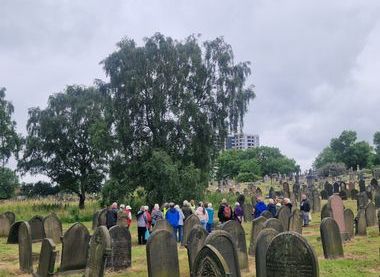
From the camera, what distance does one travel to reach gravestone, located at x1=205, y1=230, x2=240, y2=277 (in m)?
9.86

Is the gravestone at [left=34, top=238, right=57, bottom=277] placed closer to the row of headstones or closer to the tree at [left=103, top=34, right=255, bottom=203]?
the row of headstones

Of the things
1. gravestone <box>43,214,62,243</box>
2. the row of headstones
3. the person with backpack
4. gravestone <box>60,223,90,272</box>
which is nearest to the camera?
the row of headstones

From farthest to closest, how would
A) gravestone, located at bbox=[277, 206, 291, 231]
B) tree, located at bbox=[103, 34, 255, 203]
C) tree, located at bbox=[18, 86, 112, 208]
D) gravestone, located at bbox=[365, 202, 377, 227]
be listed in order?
tree, located at bbox=[18, 86, 112, 208], tree, located at bbox=[103, 34, 255, 203], gravestone, located at bbox=[365, 202, 377, 227], gravestone, located at bbox=[277, 206, 291, 231]

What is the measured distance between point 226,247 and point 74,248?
4.84m

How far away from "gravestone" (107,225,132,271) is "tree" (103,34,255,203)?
1710cm

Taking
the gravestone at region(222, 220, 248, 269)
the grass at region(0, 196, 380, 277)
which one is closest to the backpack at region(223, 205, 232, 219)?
the grass at region(0, 196, 380, 277)

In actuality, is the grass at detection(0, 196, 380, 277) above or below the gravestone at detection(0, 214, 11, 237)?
below

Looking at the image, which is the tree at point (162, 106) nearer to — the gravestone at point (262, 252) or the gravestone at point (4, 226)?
the gravestone at point (4, 226)

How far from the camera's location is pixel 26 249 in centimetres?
1336

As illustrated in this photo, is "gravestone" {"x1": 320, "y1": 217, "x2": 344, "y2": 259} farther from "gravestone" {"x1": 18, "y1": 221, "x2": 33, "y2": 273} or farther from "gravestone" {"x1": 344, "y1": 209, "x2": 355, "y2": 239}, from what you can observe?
"gravestone" {"x1": 18, "y1": 221, "x2": 33, "y2": 273}

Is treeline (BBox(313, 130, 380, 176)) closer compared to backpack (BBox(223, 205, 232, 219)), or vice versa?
backpack (BBox(223, 205, 232, 219))

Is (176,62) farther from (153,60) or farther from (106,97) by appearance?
(106,97)

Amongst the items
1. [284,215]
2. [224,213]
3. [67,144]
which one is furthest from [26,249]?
[67,144]

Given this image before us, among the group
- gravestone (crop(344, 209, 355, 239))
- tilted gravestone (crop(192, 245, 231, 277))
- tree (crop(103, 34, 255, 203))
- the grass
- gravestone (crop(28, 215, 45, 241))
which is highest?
tree (crop(103, 34, 255, 203))
